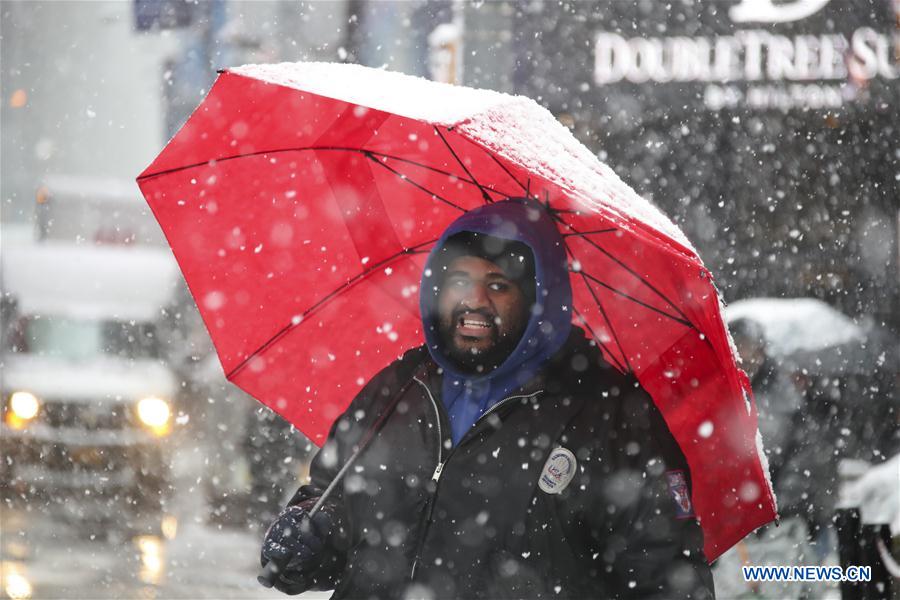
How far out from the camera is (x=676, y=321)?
12.1ft

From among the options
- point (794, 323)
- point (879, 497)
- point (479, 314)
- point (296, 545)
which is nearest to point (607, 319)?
point (479, 314)

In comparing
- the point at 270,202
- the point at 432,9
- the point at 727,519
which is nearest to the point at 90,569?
the point at 270,202

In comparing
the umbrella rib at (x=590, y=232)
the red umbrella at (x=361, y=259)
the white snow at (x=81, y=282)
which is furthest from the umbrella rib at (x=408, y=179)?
the white snow at (x=81, y=282)

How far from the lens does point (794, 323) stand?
7.82m

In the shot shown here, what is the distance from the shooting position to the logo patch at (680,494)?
3.00m

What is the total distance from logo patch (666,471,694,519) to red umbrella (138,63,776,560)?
543 mm

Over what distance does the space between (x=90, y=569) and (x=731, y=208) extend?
7.02 metres

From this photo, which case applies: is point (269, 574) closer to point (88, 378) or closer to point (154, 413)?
point (154, 413)

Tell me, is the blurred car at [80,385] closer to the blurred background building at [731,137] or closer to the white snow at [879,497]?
the blurred background building at [731,137]

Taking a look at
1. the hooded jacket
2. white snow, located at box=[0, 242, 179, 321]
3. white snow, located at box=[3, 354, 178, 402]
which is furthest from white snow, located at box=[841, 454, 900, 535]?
white snow, located at box=[0, 242, 179, 321]

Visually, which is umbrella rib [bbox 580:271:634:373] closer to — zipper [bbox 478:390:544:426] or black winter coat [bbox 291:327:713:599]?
Answer: black winter coat [bbox 291:327:713:599]

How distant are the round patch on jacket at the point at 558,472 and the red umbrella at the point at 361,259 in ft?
2.15

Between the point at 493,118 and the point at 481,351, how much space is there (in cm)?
64

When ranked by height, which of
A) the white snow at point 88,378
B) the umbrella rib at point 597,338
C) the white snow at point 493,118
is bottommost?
the white snow at point 88,378
